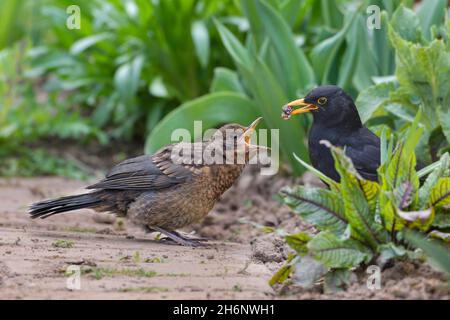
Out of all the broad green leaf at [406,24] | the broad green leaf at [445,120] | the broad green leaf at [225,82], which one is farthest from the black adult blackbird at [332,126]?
the broad green leaf at [225,82]

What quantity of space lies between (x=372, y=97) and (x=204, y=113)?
158 centimetres

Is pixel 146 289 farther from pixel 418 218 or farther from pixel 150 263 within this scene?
pixel 418 218

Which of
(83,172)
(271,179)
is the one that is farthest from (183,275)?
(83,172)

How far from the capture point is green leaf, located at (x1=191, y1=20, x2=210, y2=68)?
8.07m

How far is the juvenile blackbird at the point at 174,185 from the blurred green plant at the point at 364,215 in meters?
1.29

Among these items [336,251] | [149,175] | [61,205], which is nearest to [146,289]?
[336,251]

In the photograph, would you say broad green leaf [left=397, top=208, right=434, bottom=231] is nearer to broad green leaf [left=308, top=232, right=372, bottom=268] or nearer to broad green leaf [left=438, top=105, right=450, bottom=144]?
broad green leaf [left=308, top=232, right=372, bottom=268]

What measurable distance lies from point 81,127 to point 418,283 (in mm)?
5501

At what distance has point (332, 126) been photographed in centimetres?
557

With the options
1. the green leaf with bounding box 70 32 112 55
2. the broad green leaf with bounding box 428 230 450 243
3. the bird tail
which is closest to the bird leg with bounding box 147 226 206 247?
the bird tail

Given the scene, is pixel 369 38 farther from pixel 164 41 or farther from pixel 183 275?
pixel 183 275

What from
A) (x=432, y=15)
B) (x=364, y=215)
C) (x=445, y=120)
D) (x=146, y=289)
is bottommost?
(x=146, y=289)

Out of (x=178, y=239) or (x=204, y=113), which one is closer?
(x=178, y=239)

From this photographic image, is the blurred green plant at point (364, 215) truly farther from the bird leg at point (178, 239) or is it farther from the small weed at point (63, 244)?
the small weed at point (63, 244)
